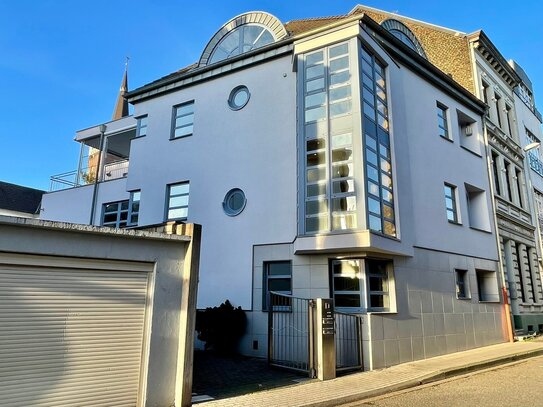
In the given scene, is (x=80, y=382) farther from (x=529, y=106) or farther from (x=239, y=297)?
(x=529, y=106)

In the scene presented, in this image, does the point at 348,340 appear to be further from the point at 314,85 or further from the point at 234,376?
the point at 314,85

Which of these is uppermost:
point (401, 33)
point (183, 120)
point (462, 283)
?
point (401, 33)

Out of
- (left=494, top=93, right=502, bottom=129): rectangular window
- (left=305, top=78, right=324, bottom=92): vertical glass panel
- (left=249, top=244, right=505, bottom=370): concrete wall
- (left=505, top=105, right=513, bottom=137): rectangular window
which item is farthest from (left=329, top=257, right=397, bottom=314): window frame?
(left=505, top=105, right=513, bottom=137): rectangular window

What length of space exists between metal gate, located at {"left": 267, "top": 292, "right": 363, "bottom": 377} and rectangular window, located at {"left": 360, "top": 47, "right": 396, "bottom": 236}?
99.8 inches

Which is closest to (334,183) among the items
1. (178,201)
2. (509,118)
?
(178,201)

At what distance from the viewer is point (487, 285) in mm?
15773

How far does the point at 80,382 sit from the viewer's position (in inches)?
225

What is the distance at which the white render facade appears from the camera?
10742 millimetres

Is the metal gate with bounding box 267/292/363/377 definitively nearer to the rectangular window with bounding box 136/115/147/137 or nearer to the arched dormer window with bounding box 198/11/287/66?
the arched dormer window with bounding box 198/11/287/66

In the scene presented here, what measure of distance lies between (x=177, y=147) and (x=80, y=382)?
411 inches

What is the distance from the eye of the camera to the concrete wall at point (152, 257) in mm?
5598

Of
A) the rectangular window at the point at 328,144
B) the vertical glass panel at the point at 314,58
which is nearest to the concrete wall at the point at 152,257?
the rectangular window at the point at 328,144

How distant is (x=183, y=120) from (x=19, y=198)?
25230 millimetres

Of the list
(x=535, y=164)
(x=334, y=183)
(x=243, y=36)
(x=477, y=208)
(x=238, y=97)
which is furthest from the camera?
(x=535, y=164)
